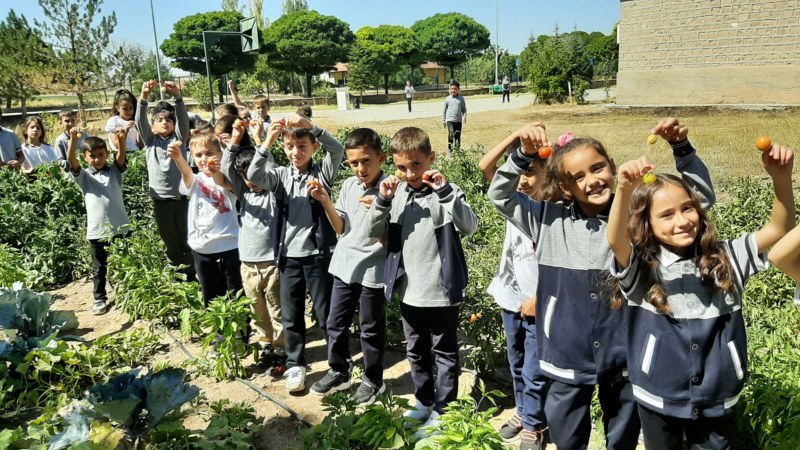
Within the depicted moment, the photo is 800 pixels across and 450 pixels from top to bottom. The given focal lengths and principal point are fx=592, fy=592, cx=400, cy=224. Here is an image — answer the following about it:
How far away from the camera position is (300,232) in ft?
11.6

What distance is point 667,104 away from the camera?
811 inches

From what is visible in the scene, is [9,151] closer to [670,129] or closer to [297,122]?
[297,122]

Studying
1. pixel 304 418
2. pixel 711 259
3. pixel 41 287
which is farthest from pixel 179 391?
pixel 41 287

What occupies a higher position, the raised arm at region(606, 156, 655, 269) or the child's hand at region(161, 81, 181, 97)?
the child's hand at region(161, 81, 181, 97)

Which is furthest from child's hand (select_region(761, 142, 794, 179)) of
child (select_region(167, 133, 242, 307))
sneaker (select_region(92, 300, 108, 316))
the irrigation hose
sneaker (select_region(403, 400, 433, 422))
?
sneaker (select_region(92, 300, 108, 316))

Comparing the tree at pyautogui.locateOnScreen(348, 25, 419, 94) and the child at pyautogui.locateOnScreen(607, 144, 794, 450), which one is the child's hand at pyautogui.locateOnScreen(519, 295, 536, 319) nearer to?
the child at pyautogui.locateOnScreen(607, 144, 794, 450)

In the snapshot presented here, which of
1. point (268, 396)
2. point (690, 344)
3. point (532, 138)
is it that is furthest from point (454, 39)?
point (690, 344)

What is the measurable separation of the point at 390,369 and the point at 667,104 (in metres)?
19.9

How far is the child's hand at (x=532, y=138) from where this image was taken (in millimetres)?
2143

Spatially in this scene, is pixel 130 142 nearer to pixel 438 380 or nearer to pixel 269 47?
pixel 438 380

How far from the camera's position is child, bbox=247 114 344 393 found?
354cm

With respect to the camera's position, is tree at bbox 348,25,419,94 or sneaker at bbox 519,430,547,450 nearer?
sneaker at bbox 519,430,547,450

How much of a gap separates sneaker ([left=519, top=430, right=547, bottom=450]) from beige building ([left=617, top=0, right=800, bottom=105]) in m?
19.4

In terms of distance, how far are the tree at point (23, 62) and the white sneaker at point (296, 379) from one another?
23.8m
